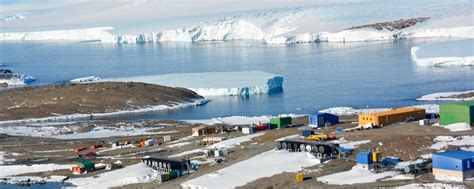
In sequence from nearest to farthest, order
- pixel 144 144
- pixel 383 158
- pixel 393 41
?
pixel 383 158, pixel 144 144, pixel 393 41

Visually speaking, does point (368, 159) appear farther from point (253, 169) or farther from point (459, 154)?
point (253, 169)

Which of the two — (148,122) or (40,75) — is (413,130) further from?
(40,75)

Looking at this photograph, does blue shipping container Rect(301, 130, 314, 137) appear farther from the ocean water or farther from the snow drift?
the snow drift

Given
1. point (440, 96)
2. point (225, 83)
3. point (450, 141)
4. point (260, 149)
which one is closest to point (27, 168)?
point (260, 149)

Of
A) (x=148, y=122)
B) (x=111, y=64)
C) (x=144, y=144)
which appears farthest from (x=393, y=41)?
(x=144, y=144)

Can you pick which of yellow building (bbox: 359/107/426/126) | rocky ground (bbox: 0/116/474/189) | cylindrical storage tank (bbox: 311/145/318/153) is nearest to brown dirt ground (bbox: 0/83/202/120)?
rocky ground (bbox: 0/116/474/189)

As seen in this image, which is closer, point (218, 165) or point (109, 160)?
point (218, 165)
